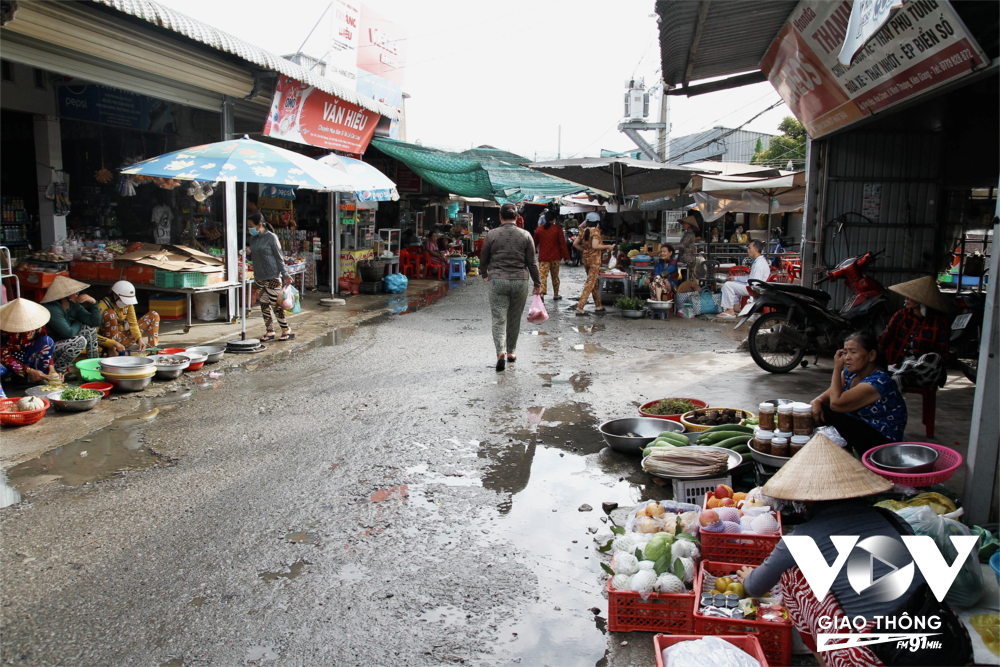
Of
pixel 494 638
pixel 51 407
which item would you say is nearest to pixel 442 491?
pixel 494 638

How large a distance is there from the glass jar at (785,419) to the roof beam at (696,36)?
3.57 m

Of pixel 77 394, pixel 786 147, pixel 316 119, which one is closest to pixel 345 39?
pixel 316 119

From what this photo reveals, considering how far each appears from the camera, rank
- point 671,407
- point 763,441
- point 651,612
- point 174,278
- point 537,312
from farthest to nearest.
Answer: point 174,278 → point 537,312 → point 671,407 → point 763,441 → point 651,612

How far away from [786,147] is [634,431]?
29.6 metres

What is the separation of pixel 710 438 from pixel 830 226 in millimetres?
5463

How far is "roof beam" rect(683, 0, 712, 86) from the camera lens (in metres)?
6.23

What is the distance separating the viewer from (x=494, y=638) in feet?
11.0

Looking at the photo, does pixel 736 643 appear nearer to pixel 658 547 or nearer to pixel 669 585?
pixel 669 585

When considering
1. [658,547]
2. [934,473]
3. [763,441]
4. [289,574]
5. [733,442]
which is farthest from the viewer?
[733,442]

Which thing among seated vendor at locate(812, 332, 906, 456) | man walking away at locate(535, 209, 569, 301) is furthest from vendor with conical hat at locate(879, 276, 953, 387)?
man walking away at locate(535, 209, 569, 301)

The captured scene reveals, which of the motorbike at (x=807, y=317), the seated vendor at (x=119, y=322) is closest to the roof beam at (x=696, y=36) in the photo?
the motorbike at (x=807, y=317)

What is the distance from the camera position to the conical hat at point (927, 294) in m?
6.21

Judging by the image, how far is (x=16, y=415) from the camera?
6254 mm

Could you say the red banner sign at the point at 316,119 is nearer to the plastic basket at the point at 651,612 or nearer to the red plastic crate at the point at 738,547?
the red plastic crate at the point at 738,547
